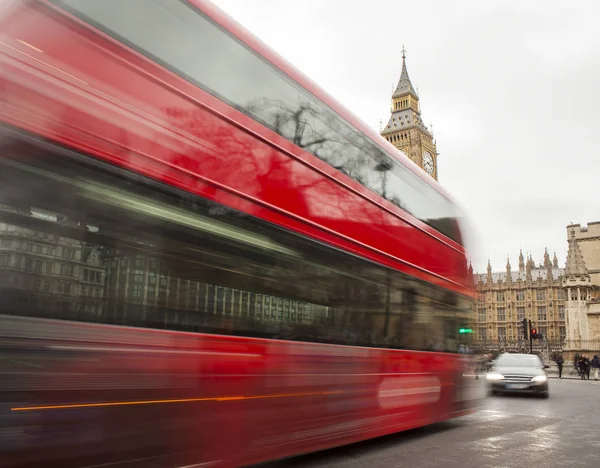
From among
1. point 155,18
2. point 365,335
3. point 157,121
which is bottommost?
point 365,335

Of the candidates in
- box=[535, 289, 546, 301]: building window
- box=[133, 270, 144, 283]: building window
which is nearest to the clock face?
box=[535, 289, 546, 301]: building window

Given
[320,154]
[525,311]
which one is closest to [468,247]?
[320,154]

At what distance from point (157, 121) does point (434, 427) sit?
821 centimetres

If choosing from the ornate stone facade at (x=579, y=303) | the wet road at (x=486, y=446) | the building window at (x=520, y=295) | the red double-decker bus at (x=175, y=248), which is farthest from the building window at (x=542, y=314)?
the red double-decker bus at (x=175, y=248)

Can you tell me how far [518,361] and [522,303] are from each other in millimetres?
93522

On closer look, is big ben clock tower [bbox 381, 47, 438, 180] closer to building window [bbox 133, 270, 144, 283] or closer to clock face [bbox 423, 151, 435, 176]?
clock face [bbox 423, 151, 435, 176]

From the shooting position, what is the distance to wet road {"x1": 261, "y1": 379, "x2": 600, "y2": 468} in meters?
6.79

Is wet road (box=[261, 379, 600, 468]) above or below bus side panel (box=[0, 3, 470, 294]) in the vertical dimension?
below

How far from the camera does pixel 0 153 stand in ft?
10.8

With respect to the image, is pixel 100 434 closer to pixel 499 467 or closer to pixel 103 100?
pixel 103 100

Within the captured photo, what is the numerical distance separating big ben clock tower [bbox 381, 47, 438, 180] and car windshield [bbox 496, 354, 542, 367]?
96.8m

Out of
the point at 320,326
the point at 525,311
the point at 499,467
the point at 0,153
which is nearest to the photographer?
the point at 0,153

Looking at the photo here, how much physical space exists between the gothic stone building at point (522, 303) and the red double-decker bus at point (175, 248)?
9965 centimetres

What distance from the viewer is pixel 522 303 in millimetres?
104938
